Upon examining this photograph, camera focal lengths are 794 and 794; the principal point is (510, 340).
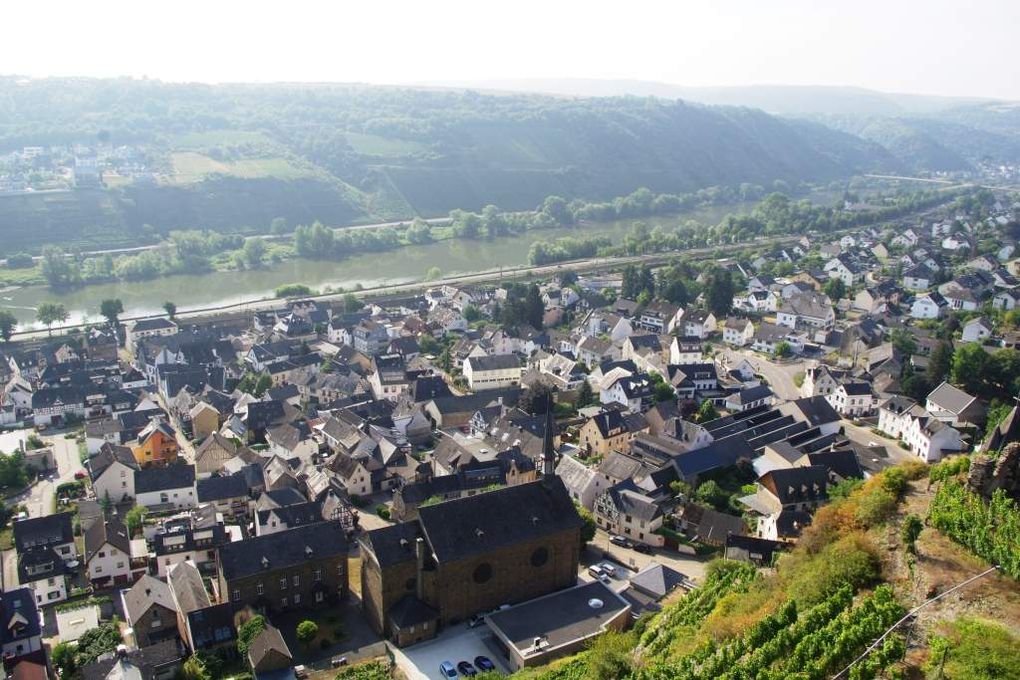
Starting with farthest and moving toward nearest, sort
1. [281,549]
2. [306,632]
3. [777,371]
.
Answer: [777,371] < [281,549] < [306,632]

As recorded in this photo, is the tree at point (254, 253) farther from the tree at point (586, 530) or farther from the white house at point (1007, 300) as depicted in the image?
the white house at point (1007, 300)

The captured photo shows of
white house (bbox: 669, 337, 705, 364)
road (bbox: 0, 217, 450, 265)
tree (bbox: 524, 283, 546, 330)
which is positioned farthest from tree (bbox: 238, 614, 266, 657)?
road (bbox: 0, 217, 450, 265)

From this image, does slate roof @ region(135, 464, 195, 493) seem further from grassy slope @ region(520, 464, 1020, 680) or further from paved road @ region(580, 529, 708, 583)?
grassy slope @ region(520, 464, 1020, 680)

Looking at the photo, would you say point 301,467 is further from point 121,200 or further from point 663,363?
point 121,200

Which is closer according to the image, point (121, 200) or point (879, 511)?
point (879, 511)

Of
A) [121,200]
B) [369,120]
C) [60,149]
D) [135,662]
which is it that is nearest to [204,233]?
[121,200]

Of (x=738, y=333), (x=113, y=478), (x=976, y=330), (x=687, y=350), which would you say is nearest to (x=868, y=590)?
(x=113, y=478)

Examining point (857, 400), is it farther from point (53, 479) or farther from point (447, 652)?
point (53, 479)
